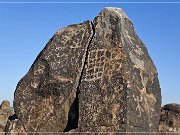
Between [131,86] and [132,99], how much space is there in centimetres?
24

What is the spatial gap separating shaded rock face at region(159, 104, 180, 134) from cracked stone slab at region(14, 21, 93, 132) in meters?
4.92

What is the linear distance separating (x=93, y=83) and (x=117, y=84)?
52 centimetres

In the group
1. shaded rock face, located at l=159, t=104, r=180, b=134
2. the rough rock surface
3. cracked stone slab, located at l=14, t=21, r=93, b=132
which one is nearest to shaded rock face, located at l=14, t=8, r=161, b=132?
cracked stone slab, located at l=14, t=21, r=93, b=132

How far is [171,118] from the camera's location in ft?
43.2

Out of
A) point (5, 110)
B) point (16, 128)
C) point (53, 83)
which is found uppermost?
point (5, 110)

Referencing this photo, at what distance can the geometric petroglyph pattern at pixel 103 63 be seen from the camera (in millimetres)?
8297

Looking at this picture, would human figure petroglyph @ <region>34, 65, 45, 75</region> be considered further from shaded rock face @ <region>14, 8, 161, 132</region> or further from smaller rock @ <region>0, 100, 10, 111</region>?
Result: smaller rock @ <region>0, 100, 10, 111</region>

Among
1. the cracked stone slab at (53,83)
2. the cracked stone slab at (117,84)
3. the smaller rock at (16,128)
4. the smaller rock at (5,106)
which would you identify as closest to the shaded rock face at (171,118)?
the cracked stone slab at (117,84)

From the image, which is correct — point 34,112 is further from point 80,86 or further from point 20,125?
point 80,86

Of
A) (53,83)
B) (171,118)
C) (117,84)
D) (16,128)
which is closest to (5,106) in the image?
(171,118)

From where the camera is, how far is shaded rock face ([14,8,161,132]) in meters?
8.04

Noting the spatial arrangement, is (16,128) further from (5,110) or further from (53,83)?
(5,110)

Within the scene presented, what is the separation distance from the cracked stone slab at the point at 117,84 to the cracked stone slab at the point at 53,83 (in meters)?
0.29

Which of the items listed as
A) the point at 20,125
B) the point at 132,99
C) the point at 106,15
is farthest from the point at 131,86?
the point at 20,125
